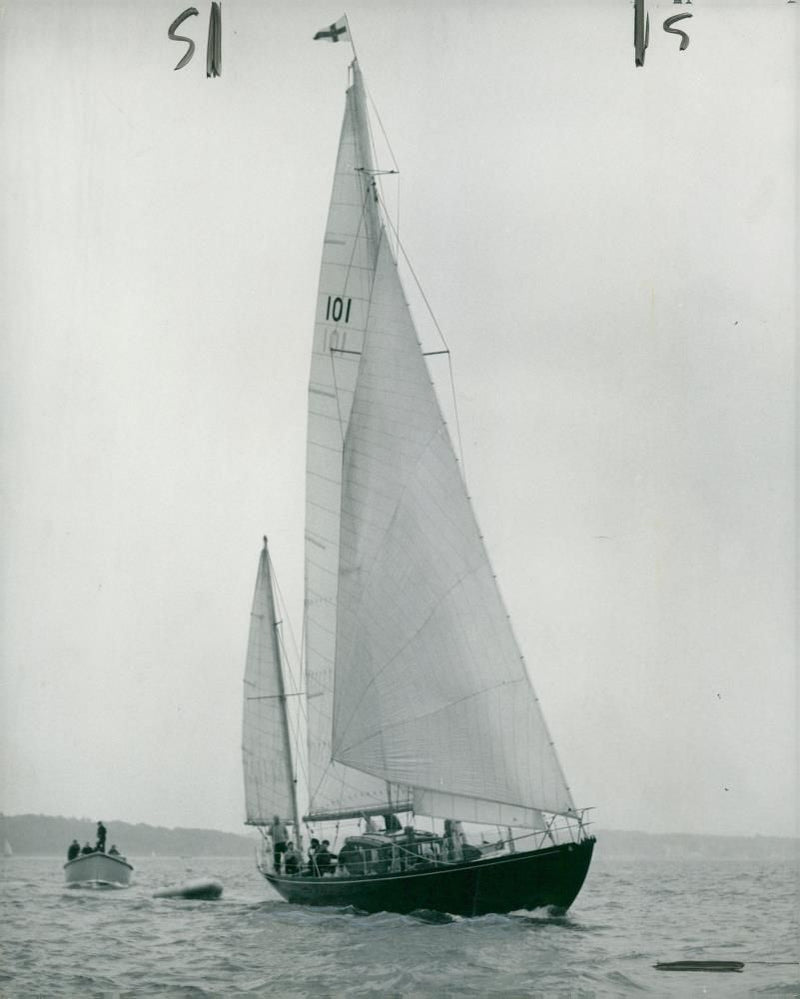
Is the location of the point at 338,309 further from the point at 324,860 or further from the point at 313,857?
the point at 324,860

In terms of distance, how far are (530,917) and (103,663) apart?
4.88 meters

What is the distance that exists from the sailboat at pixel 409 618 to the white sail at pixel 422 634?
14 millimetres

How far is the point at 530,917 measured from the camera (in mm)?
13805

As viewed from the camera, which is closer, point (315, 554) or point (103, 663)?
point (103, 663)

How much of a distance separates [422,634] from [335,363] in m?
A: 2.98

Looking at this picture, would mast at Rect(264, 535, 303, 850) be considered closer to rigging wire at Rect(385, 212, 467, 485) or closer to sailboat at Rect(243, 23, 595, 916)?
sailboat at Rect(243, 23, 595, 916)

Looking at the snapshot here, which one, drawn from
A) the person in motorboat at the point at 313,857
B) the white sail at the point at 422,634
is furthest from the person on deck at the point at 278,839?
the white sail at the point at 422,634

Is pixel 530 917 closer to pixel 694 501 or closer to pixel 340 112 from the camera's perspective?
pixel 694 501

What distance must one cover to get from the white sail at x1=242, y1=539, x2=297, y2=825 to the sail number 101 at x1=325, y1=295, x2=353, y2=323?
8.23ft

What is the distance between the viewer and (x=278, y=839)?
1805cm

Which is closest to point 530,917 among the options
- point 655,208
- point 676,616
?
point 676,616

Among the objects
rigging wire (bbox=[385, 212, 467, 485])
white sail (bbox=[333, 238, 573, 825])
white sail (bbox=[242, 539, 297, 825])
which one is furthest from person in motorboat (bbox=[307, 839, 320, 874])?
rigging wire (bbox=[385, 212, 467, 485])

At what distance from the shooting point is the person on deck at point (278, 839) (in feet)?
57.5

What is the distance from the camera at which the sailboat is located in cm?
1345
